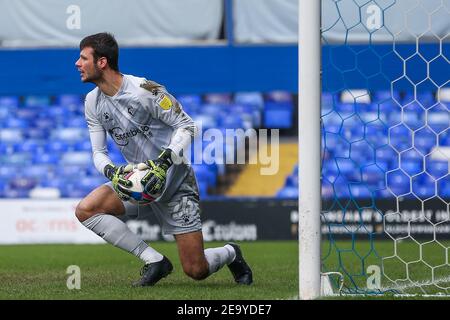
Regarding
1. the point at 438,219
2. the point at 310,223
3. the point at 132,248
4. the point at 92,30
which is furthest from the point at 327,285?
the point at 92,30

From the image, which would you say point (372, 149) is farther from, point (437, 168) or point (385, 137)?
point (437, 168)

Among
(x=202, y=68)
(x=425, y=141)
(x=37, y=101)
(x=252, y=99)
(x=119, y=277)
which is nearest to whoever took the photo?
(x=119, y=277)

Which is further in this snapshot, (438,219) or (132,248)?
(438,219)

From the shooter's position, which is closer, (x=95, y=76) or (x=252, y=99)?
(x=95, y=76)

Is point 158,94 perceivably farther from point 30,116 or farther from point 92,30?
point 30,116

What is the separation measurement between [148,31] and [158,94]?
824 cm

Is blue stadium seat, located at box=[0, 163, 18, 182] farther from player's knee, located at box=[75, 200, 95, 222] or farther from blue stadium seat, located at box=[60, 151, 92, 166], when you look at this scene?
player's knee, located at box=[75, 200, 95, 222]

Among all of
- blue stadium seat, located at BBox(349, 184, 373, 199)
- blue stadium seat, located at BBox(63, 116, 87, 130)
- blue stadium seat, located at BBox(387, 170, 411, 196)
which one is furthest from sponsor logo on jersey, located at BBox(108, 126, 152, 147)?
blue stadium seat, located at BBox(63, 116, 87, 130)

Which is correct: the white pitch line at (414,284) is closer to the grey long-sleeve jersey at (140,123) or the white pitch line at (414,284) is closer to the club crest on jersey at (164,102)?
the grey long-sleeve jersey at (140,123)

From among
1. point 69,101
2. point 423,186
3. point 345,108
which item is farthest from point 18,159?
point 423,186

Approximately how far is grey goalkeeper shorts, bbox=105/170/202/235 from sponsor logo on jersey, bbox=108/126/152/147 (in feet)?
0.96

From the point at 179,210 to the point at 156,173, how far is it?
50cm

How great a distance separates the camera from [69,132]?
16609 millimetres

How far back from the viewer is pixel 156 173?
6.29m
